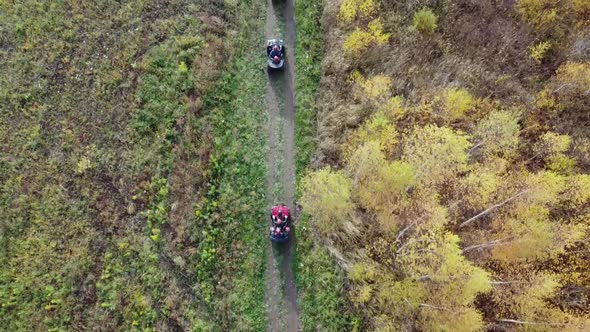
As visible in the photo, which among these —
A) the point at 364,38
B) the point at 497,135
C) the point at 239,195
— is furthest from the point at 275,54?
the point at 497,135

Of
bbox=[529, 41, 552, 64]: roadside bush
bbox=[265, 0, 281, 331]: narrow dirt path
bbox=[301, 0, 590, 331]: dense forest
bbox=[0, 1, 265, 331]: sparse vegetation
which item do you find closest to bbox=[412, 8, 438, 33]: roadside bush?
bbox=[301, 0, 590, 331]: dense forest

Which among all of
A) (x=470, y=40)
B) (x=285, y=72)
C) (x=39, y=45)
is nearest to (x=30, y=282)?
(x=39, y=45)

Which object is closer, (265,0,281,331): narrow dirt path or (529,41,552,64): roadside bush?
(265,0,281,331): narrow dirt path

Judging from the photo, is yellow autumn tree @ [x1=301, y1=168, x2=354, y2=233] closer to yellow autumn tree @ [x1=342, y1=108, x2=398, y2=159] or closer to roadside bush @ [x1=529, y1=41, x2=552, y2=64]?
yellow autumn tree @ [x1=342, y1=108, x2=398, y2=159]

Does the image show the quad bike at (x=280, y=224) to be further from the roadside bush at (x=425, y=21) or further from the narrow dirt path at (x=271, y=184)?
the roadside bush at (x=425, y=21)

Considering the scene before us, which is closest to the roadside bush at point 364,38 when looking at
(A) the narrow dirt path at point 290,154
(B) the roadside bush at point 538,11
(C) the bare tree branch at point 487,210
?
(A) the narrow dirt path at point 290,154

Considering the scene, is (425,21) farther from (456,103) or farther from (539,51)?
(539,51)
